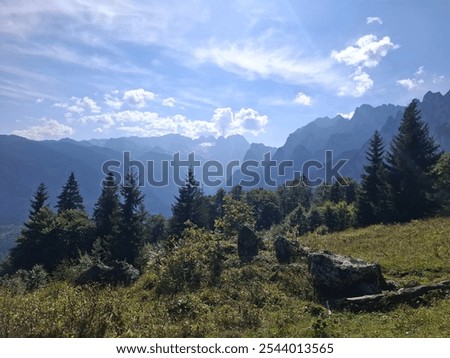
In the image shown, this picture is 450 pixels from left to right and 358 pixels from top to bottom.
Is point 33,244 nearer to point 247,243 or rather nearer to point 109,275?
point 109,275

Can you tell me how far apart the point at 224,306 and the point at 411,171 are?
33.8m

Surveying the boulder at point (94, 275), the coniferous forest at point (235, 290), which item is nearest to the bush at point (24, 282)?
the coniferous forest at point (235, 290)

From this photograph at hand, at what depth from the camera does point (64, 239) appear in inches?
1890

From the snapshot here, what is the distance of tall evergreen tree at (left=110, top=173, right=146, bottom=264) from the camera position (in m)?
44.0

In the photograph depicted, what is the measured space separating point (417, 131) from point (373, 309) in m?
36.1

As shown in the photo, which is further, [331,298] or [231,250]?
[231,250]

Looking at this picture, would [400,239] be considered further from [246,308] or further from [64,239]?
[64,239]

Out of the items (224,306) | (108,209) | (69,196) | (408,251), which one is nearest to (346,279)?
(224,306)

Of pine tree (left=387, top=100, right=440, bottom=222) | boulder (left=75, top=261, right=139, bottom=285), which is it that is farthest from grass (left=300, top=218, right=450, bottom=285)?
pine tree (left=387, top=100, right=440, bottom=222)

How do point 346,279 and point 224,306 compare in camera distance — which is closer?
point 224,306

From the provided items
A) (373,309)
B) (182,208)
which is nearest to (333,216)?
(182,208)

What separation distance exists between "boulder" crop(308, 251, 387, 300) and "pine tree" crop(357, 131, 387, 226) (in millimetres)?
27986

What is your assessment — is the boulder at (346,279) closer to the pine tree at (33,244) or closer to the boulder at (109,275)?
the boulder at (109,275)

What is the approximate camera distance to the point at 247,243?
2016cm
